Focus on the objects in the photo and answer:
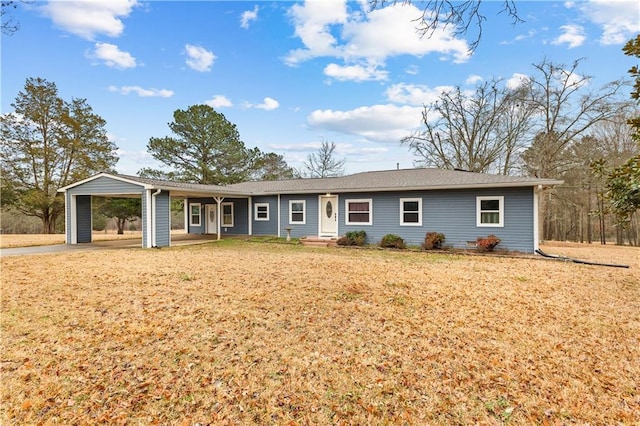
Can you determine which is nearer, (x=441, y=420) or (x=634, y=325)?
(x=441, y=420)

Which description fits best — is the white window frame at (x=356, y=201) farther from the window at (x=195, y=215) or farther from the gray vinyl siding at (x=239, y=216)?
the window at (x=195, y=215)

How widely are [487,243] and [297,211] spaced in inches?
339

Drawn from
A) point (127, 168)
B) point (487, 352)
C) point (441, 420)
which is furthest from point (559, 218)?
point (127, 168)

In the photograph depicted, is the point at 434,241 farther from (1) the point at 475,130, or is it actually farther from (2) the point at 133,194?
(1) the point at 475,130

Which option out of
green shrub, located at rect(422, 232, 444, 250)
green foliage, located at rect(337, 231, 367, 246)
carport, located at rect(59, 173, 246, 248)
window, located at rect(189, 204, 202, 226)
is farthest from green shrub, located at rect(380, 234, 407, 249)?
window, located at rect(189, 204, 202, 226)

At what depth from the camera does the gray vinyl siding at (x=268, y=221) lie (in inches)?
655

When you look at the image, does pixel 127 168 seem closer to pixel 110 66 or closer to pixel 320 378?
pixel 110 66

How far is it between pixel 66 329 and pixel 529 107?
80.1ft

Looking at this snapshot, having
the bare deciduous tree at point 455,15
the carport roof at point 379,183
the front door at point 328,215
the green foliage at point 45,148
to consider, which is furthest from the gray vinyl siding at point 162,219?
the green foliage at point 45,148

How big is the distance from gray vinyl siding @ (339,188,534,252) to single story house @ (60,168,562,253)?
3 centimetres

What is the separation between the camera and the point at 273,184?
18516 millimetres

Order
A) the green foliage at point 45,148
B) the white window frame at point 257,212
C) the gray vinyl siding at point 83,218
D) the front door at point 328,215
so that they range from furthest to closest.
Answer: the green foliage at point 45,148
the white window frame at point 257,212
the front door at point 328,215
the gray vinyl siding at point 83,218

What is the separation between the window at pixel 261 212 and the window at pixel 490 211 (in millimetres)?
10114

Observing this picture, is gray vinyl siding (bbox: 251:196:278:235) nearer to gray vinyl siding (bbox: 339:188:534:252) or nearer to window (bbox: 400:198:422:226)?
gray vinyl siding (bbox: 339:188:534:252)
